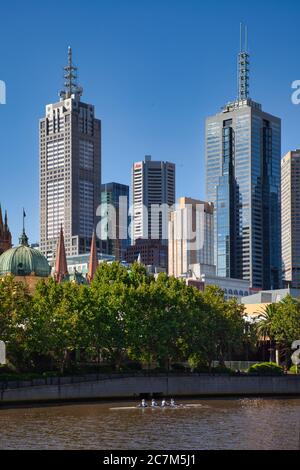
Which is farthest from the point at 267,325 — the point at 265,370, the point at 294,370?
the point at 265,370

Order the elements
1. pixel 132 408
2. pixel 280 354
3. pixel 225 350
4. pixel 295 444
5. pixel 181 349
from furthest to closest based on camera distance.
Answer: pixel 280 354 → pixel 225 350 → pixel 181 349 → pixel 132 408 → pixel 295 444

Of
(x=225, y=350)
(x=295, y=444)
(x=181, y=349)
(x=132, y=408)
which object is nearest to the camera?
(x=295, y=444)

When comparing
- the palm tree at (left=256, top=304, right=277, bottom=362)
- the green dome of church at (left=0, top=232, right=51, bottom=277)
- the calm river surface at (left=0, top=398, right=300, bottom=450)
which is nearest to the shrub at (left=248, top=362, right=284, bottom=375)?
the palm tree at (left=256, top=304, right=277, bottom=362)

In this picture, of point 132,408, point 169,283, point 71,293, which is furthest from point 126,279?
point 132,408

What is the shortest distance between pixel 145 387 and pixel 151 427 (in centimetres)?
3805

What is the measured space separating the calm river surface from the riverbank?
3891 mm

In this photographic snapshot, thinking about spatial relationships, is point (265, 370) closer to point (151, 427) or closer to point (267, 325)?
point (267, 325)

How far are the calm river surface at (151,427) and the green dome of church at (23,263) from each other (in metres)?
57.9

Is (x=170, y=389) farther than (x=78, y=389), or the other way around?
(x=170, y=389)

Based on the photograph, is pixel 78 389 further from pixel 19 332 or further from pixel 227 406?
pixel 227 406

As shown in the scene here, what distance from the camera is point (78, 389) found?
11125 cm

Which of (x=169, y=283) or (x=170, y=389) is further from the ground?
(x=169, y=283)

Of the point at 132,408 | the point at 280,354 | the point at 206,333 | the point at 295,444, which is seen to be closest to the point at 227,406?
the point at 132,408

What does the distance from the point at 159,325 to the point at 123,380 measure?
11.0 meters
